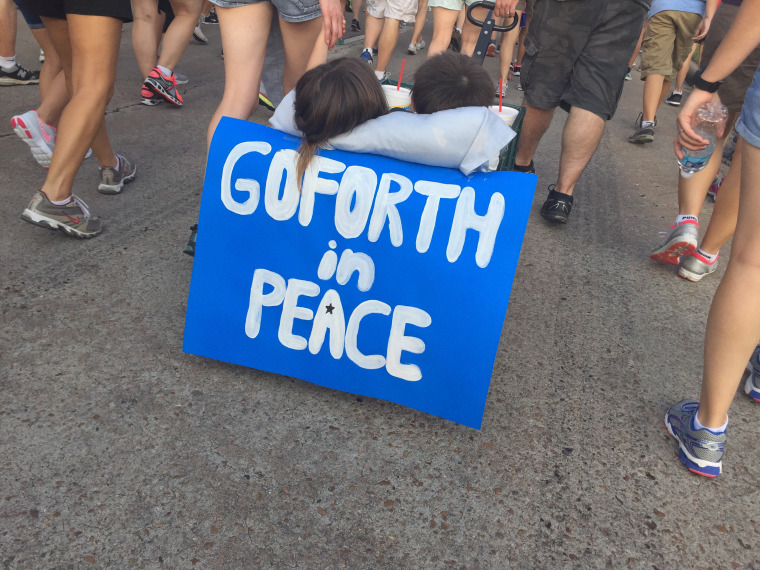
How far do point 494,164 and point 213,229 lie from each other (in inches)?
37.3

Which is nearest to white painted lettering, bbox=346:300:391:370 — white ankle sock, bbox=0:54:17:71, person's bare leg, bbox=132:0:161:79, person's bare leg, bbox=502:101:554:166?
person's bare leg, bbox=502:101:554:166

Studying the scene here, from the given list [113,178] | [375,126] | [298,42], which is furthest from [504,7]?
[113,178]

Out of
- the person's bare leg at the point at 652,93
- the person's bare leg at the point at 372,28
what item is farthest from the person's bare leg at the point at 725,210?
the person's bare leg at the point at 372,28

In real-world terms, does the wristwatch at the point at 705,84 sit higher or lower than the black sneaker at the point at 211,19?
higher

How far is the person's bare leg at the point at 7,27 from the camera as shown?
4.50m

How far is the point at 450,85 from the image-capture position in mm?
2441

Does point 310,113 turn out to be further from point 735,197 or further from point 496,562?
point 735,197

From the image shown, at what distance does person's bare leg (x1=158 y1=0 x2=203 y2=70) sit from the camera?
4.57 m

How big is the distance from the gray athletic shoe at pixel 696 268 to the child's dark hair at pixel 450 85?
4.59 feet

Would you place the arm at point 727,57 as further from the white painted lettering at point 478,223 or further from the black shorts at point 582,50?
the black shorts at point 582,50

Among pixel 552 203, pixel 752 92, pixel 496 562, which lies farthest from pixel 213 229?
pixel 552 203

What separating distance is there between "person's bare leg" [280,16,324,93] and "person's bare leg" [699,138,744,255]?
1.87 m

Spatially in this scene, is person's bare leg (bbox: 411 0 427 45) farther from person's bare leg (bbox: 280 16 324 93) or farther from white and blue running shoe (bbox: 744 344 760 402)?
white and blue running shoe (bbox: 744 344 760 402)

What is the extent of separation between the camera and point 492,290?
1839 millimetres
